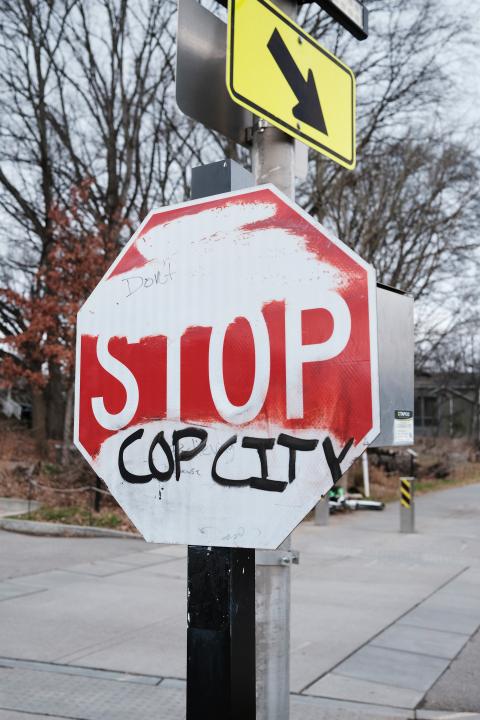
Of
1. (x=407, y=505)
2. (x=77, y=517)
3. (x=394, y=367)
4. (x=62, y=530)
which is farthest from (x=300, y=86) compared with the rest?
(x=407, y=505)

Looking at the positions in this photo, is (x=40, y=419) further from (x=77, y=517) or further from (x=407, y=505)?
(x=407, y=505)

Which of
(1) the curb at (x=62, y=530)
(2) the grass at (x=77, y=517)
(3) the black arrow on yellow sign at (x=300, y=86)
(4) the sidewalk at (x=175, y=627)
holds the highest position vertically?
(3) the black arrow on yellow sign at (x=300, y=86)

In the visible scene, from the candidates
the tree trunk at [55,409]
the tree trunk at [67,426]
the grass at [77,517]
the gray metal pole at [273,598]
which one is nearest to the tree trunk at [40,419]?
the tree trunk at [55,409]

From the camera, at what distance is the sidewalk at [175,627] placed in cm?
544

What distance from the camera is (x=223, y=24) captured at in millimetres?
2611

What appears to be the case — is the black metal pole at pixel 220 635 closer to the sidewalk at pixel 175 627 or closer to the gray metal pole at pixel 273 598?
the gray metal pole at pixel 273 598

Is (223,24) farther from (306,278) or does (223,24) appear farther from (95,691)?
(95,691)

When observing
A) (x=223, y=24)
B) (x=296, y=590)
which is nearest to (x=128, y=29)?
(x=296, y=590)

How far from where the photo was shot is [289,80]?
2451 mm

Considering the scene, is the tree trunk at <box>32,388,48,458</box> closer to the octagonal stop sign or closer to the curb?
the curb

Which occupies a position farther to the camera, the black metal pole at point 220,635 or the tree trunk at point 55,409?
the tree trunk at point 55,409

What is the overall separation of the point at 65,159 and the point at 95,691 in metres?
18.5

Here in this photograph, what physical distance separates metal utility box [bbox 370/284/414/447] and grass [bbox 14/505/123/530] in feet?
38.2

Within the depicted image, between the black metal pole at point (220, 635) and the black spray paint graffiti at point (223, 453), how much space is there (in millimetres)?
236
